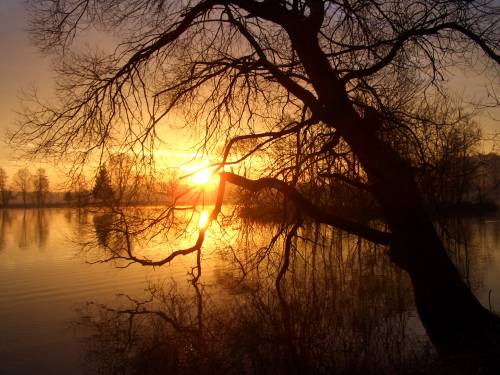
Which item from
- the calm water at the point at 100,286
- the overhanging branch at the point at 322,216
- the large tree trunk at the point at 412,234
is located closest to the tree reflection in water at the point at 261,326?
the calm water at the point at 100,286

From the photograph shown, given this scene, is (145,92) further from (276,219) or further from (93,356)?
(93,356)

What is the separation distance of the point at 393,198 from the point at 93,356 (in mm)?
5246

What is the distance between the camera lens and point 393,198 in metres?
5.62

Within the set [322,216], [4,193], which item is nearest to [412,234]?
[322,216]

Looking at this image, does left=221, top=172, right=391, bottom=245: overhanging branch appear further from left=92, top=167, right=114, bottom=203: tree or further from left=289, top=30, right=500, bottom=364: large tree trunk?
left=92, top=167, right=114, bottom=203: tree

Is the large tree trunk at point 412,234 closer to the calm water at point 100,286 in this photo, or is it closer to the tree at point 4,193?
the calm water at point 100,286

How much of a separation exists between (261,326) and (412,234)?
3835 millimetres

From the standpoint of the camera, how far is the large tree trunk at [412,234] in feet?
17.9

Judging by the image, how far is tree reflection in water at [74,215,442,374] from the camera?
6.61 m

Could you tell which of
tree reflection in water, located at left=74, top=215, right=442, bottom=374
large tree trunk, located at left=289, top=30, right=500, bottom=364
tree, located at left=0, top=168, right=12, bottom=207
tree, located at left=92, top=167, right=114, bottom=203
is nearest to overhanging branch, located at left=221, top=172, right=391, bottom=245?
large tree trunk, located at left=289, top=30, right=500, bottom=364

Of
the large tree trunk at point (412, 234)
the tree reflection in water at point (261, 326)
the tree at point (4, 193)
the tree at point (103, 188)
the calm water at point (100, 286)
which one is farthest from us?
the tree at point (4, 193)

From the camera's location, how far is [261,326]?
331 inches

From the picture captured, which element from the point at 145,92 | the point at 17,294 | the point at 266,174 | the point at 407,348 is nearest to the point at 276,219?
the point at 266,174

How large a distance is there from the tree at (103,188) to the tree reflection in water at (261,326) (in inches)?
16.6
